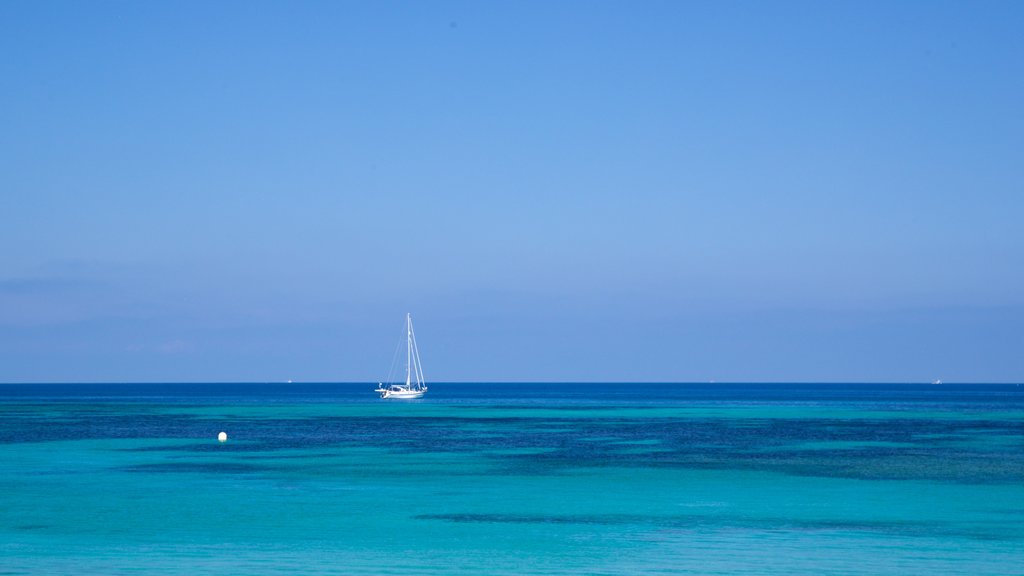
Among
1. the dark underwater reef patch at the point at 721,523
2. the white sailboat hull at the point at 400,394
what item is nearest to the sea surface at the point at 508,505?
the dark underwater reef patch at the point at 721,523

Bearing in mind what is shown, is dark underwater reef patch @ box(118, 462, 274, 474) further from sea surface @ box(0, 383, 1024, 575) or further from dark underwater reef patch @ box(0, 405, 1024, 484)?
dark underwater reef patch @ box(0, 405, 1024, 484)

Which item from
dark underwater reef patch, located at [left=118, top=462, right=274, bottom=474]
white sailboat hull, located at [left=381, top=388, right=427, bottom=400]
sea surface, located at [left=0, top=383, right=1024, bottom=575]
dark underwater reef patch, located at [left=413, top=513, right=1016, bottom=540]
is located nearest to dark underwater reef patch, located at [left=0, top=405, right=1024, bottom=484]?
sea surface, located at [left=0, top=383, right=1024, bottom=575]

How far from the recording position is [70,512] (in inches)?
1305

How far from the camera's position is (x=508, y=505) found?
3503cm

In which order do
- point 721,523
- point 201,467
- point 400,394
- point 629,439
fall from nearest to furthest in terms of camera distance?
1. point 721,523
2. point 201,467
3. point 629,439
4. point 400,394

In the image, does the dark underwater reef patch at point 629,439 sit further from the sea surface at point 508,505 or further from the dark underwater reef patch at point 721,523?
the dark underwater reef patch at point 721,523

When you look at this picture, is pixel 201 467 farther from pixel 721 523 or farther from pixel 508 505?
pixel 721 523

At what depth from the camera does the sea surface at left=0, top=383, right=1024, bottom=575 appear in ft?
85.0

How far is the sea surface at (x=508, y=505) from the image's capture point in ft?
85.0

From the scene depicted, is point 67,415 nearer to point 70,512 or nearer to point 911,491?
point 70,512

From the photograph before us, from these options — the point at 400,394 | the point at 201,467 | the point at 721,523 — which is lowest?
the point at 721,523

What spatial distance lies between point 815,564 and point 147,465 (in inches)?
1182

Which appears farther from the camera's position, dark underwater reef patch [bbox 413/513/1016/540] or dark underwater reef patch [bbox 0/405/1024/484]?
dark underwater reef patch [bbox 0/405/1024/484]

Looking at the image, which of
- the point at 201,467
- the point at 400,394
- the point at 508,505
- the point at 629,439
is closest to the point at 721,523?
the point at 508,505
